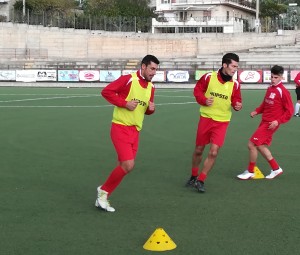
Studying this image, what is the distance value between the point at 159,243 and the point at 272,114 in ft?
15.1

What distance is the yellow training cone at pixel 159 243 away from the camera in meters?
6.14

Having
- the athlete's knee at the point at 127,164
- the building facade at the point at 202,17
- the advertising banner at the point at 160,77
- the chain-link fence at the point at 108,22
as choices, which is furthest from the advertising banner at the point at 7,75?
the building facade at the point at 202,17

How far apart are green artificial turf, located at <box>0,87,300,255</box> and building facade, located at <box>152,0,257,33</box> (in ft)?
228

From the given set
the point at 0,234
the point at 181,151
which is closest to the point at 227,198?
the point at 0,234

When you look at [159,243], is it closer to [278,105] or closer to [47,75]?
[278,105]

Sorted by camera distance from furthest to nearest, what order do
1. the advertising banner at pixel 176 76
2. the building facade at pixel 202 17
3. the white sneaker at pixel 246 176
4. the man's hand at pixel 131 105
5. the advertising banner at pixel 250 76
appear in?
the building facade at pixel 202 17, the advertising banner at pixel 176 76, the advertising banner at pixel 250 76, the white sneaker at pixel 246 176, the man's hand at pixel 131 105

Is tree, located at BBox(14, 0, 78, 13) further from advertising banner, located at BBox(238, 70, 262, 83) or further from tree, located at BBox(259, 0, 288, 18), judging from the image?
advertising banner, located at BBox(238, 70, 262, 83)

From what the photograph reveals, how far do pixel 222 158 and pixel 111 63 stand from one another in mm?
46643

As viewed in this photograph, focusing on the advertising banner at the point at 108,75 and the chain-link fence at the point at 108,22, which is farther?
the chain-link fence at the point at 108,22

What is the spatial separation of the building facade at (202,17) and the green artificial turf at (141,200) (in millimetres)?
69473

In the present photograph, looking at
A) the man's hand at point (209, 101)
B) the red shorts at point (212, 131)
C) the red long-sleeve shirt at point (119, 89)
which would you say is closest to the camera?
the red long-sleeve shirt at point (119, 89)

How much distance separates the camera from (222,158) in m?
12.2

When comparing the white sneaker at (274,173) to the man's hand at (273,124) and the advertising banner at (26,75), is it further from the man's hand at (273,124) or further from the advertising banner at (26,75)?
the advertising banner at (26,75)

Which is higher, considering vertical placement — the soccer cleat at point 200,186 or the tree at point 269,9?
the tree at point 269,9
